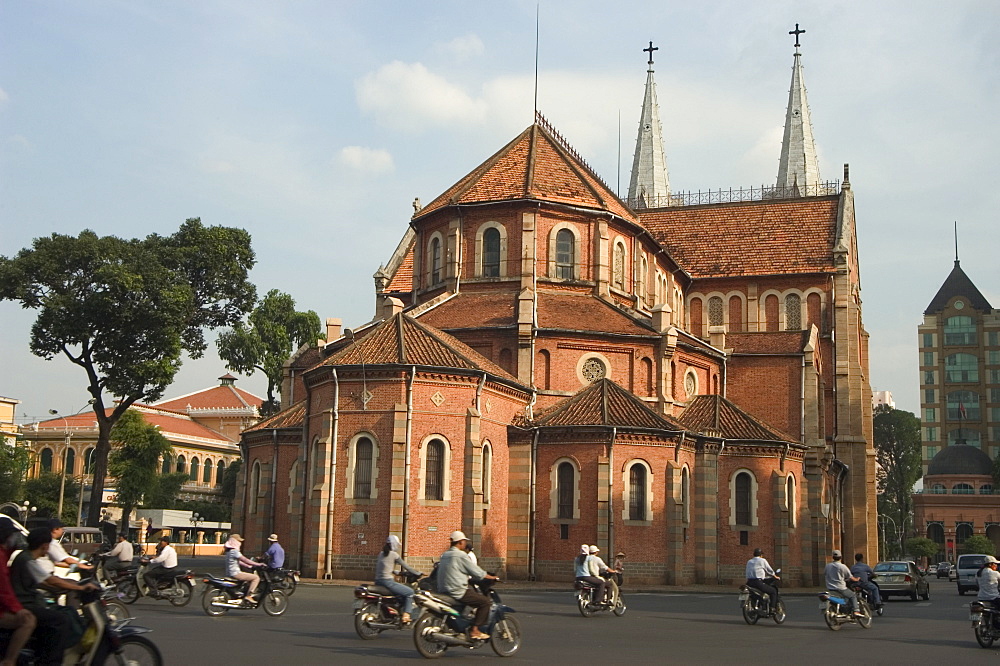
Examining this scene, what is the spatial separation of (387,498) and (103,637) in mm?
23265

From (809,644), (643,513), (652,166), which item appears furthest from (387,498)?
(652,166)

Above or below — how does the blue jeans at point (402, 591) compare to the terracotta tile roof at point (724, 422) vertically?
below

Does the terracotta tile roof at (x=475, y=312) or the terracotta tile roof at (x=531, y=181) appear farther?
the terracotta tile roof at (x=531, y=181)

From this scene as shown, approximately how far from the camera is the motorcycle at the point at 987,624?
18969 mm

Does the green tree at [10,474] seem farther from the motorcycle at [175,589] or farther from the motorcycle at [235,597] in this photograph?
the motorcycle at [235,597]

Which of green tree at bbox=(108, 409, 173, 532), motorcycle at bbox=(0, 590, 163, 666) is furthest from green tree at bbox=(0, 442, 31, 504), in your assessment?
motorcycle at bbox=(0, 590, 163, 666)

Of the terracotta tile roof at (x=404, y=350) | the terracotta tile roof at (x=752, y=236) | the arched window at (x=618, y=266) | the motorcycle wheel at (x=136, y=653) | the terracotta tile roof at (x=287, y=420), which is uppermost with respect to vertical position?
the terracotta tile roof at (x=752, y=236)

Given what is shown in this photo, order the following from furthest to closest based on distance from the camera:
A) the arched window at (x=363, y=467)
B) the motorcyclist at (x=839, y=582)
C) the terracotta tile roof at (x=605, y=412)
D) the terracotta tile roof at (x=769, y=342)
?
the terracotta tile roof at (x=769, y=342) < the terracotta tile roof at (x=605, y=412) < the arched window at (x=363, y=467) < the motorcyclist at (x=839, y=582)

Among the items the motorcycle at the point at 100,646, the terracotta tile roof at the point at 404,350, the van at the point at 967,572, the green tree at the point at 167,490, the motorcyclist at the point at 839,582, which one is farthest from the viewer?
the green tree at the point at 167,490

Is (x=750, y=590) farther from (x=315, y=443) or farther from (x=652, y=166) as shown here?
(x=652, y=166)

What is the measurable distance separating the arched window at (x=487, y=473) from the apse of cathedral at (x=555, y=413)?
172mm

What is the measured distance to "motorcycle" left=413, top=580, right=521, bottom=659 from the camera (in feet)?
51.2

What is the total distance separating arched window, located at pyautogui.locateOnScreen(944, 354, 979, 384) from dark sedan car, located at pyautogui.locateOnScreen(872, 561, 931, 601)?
329 ft

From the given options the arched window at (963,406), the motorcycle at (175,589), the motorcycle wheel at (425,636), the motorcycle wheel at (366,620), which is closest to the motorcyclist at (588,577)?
the motorcycle wheel at (366,620)
